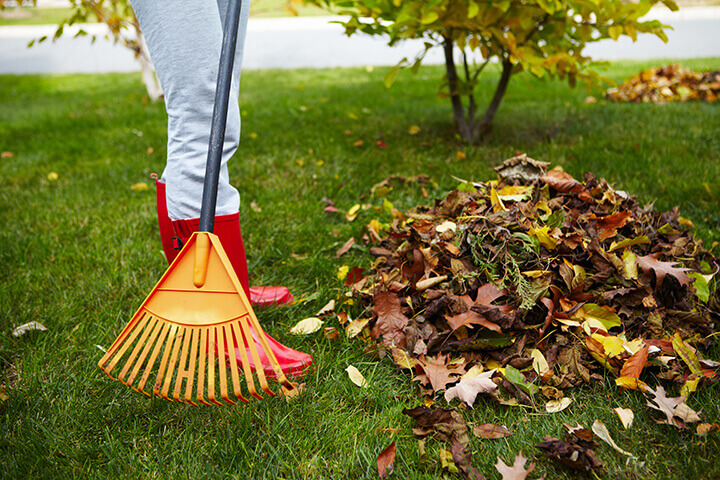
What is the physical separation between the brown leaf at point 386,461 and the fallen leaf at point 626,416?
593 mm

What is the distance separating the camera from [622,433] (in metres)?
1.21

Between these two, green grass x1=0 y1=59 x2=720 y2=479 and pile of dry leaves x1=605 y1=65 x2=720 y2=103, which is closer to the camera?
green grass x1=0 y1=59 x2=720 y2=479

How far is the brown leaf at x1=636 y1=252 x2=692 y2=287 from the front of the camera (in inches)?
61.6

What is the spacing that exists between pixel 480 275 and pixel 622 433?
0.60 meters

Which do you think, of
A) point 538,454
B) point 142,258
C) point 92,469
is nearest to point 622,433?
point 538,454

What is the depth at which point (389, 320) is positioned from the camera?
1609 mm

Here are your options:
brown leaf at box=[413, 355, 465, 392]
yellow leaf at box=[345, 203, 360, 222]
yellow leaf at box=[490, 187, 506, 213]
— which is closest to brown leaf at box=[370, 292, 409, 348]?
brown leaf at box=[413, 355, 465, 392]

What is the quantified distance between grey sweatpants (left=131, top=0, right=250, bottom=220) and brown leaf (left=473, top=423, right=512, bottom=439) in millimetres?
931

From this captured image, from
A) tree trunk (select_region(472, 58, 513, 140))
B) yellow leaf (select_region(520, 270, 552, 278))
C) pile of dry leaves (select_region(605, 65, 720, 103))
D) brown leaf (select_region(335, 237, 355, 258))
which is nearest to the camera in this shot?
yellow leaf (select_region(520, 270, 552, 278))

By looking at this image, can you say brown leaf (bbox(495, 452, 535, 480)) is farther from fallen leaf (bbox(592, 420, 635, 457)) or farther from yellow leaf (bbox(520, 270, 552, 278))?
yellow leaf (bbox(520, 270, 552, 278))

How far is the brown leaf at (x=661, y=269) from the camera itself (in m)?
1.56

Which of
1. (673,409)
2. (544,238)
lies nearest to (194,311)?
(544,238)

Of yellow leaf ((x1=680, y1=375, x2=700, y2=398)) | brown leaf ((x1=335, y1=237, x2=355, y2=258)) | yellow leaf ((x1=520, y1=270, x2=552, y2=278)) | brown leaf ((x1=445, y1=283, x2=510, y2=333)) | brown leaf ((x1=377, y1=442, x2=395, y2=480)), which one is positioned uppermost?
yellow leaf ((x1=520, y1=270, x2=552, y2=278))

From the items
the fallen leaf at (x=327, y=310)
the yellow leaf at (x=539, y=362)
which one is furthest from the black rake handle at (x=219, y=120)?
the yellow leaf at (x=539, y=362)
